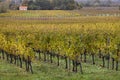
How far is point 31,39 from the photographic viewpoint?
39.8 metres

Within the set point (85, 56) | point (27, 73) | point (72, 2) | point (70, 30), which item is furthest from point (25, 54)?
point (72, 2)

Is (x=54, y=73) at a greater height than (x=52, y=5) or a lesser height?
greater

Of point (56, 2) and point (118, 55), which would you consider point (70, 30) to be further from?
point (56, 2)

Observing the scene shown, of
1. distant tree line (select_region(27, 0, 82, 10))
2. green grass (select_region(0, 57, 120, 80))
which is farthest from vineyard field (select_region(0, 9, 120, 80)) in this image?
distant tree line (select_region(27, 0, 82, 10))

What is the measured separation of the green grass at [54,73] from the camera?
28.5 m

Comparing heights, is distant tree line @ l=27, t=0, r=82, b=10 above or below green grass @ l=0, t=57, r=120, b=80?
below

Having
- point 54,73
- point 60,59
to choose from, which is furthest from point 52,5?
point 54,73

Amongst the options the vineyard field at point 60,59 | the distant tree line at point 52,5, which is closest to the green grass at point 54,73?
the vineyard field at point 60,59

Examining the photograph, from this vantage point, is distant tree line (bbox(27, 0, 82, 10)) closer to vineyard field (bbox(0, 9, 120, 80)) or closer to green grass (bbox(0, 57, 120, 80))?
vineyard field (bbox(0, 9, 120, 80))

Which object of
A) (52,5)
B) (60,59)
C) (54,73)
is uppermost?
(54,73)

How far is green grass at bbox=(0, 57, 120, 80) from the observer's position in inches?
1122

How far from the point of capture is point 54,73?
30.5 m

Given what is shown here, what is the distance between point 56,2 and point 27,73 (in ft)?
341

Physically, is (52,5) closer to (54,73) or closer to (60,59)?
(60,59)
